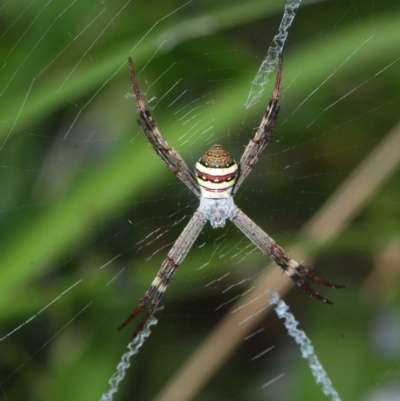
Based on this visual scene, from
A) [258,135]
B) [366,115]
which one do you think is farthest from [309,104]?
→ [258,135]

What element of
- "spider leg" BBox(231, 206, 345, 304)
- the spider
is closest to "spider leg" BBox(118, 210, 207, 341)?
the spider

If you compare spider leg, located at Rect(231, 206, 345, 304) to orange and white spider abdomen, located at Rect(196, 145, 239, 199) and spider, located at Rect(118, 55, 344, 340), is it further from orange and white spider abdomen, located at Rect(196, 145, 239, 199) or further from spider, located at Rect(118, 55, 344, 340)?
orange and white spider abdomen, located at Rect(196, 145, 239, 199)

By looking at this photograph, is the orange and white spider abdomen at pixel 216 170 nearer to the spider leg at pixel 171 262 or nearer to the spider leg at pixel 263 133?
the spider leg at pixel 263 133

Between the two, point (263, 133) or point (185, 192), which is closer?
point (263, 133)

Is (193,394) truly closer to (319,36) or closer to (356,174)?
(356,174)

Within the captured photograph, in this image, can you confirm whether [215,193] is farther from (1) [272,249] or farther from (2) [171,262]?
(1) [272,249]

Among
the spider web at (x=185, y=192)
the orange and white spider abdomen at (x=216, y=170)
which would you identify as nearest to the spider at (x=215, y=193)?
the orange and white spider abdomen at (x=216, y=170)

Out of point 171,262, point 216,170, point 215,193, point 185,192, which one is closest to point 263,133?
point 216,170
